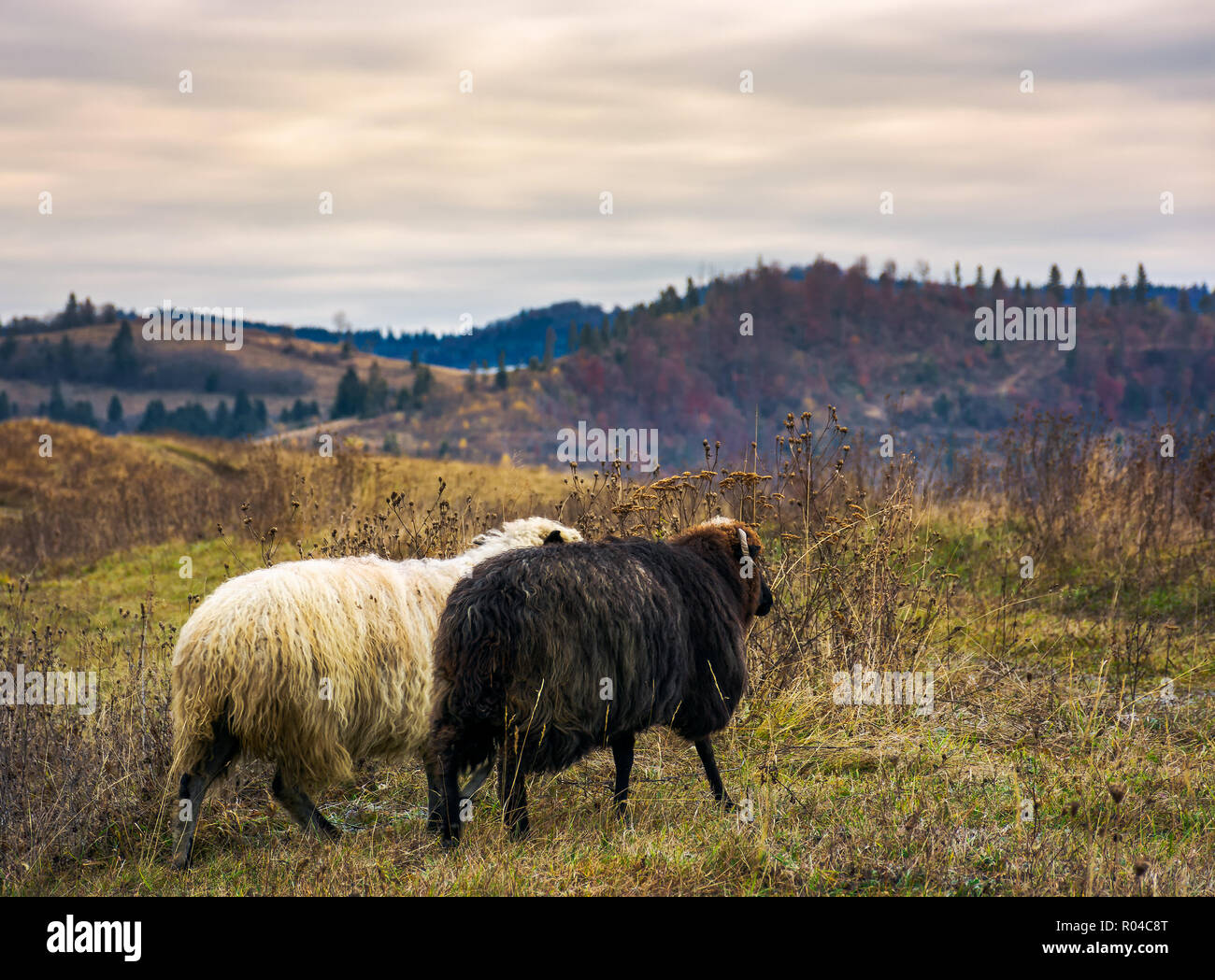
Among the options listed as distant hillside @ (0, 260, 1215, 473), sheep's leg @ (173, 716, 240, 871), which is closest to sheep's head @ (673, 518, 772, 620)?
sheep's leg @ (173, 716, 240, 871)

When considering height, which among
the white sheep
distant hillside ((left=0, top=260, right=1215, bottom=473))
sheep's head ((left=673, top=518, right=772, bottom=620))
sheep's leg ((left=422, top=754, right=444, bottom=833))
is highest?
distant hillside ((left=0, top=260, right=1215, bottom=473))

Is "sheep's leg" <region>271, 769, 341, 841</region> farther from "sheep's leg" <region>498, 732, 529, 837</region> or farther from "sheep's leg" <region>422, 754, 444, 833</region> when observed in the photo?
"sheep's leg" <region>498, 732, 529, 837</region>

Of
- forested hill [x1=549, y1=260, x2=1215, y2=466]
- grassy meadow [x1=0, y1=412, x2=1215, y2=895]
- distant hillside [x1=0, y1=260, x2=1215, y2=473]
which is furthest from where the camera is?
forested hill [x1=549, y1=260, x2=1215, y2=466]

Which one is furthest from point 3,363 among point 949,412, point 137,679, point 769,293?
point 137,679

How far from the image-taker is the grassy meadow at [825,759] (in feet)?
15.4

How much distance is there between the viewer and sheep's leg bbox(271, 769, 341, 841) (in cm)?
548

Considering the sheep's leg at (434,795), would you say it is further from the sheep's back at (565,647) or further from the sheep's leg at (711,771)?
the sheep's leg at (711,771)

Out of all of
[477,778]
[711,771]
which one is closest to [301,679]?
[477,778]

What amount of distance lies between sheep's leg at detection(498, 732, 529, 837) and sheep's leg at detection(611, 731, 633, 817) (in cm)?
54

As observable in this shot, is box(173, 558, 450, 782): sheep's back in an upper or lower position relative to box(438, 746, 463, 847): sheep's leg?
upper

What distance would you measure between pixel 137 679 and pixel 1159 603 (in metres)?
9.25

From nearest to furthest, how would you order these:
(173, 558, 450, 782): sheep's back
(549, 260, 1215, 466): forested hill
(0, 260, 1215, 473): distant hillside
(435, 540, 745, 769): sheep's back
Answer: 1. (435, 540, 745, 769): sheep's back
2. (173, 558, 450, 782): sheep's back
3. (0, 260, 1215, 473): distant hillside
4. (549, 260, 1215, 466): forested hill

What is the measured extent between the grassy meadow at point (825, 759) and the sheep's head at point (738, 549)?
88 centimetres

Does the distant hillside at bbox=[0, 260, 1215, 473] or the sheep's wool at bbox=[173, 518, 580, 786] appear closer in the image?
the sheep's wool at bbox=[173, 518, 580, 786]
